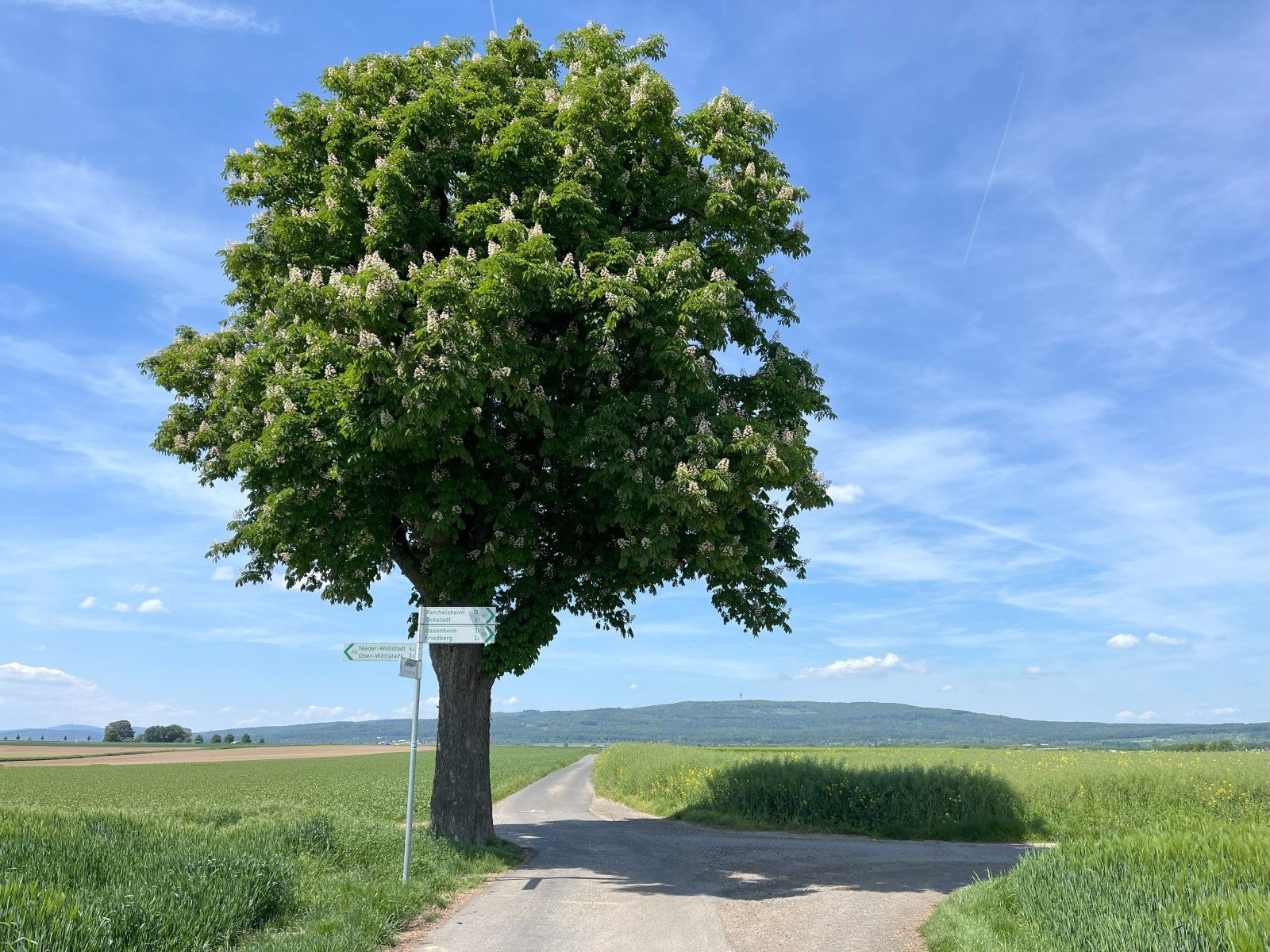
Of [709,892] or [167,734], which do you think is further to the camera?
[167,734]

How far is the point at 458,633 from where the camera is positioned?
1252 centimetres

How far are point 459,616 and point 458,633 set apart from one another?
0.88 ft

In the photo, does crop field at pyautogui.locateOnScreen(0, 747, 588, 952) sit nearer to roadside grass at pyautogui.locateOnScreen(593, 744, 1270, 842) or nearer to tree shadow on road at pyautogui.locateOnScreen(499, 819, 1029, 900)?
tree shadow on road at pyautogui.locateOnScreen(499, 819, 1029, 900)

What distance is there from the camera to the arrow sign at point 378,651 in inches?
486

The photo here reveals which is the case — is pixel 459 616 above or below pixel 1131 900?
above

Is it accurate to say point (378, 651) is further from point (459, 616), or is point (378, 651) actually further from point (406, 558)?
point (406, 558)

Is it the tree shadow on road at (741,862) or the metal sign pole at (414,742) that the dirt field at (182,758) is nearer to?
the tree shadow on road at (741,862)

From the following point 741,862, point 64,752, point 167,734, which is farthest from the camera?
point 167,734

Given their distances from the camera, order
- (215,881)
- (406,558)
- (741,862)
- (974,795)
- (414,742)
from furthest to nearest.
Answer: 1. (974,795)
2. (406,558)
3. (741,862)
4. (414,742)
5. (215,881)

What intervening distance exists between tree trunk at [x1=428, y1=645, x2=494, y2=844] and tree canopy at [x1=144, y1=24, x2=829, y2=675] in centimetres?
94

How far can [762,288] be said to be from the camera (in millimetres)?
16797

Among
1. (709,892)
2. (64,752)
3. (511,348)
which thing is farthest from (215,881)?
(64,752)

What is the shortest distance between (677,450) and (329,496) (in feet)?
20.0

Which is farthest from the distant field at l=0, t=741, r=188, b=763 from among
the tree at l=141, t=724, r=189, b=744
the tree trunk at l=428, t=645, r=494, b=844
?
the tree trunk at l=428, t=645, r=494, b=844
